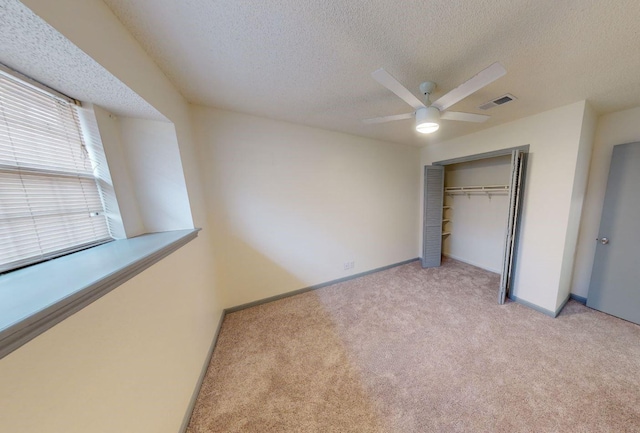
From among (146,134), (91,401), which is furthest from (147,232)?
(91,401)

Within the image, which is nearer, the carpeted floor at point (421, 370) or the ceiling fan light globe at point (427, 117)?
the carpeted floor at point (421, 370)

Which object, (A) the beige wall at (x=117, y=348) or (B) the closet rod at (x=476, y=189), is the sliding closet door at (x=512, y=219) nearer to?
(B) the closet rod at (x=476, y=189)

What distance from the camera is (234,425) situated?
47.5 inches

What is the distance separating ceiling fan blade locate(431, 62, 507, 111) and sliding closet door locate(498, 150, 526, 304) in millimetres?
1419

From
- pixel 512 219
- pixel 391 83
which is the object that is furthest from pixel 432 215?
pixel 391 83

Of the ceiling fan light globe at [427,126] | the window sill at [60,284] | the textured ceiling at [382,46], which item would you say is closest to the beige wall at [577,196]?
the textured ceiling at [382,46]

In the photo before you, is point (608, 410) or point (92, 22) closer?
point (92, 22)

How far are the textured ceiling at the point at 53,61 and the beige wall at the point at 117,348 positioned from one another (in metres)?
0.04

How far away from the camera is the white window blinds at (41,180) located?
808 millimetres

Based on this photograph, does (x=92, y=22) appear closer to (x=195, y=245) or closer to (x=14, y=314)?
(x=14, y=314)

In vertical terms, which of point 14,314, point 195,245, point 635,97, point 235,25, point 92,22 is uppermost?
point 235,25

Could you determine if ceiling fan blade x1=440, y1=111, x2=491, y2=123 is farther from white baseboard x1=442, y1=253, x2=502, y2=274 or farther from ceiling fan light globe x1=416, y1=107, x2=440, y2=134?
white baseboard x1=442, y1=253, x2=502, y2=274

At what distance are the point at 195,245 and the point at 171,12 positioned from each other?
4.94 feet

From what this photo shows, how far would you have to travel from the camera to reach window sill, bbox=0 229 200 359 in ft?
1.54
